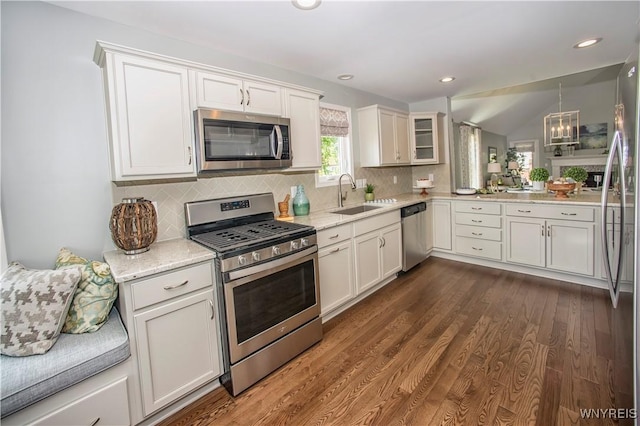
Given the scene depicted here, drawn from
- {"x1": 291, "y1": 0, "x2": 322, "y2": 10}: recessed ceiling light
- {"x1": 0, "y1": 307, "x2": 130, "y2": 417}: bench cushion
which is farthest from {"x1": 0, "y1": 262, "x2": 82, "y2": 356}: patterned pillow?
{"x1": 291, "y1": 0, "x2": 322, "y2": 10}: recessed ceiling light

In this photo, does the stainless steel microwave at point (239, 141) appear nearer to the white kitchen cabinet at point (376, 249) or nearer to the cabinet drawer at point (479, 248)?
the white kitchen cabinet at point (376, 249)

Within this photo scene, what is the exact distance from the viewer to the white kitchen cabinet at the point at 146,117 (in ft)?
5.98

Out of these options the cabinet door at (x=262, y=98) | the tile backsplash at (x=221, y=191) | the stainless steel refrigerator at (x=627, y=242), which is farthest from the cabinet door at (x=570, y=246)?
the cabinet door at (x=262, y=98)

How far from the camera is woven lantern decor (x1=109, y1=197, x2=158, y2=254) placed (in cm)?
185

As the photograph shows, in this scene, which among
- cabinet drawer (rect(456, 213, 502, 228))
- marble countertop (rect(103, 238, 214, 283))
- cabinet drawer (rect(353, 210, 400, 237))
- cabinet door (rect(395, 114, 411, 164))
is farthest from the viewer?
cabinet door (rect(395, 114, 411, 164))

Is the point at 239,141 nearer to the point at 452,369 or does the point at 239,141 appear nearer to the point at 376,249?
the point at 376,249

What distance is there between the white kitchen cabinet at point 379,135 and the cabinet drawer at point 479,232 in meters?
1.24

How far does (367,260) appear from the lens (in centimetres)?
316

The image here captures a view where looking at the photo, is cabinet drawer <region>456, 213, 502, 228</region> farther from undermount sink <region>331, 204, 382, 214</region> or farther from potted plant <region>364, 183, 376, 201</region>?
undermount sink <region>331, 204, 382, 214</region>

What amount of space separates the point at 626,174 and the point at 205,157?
2300mm

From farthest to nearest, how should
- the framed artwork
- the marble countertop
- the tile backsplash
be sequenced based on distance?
the framed artwork
the tile backsplash
the marble countertop

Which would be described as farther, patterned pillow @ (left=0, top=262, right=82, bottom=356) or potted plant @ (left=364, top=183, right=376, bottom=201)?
potted plant @ (left=364, top=183, right=376, bottom=201)

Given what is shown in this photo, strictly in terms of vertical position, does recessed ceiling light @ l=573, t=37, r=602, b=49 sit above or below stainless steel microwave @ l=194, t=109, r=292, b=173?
above

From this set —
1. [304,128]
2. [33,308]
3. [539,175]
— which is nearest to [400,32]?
[304,128]
